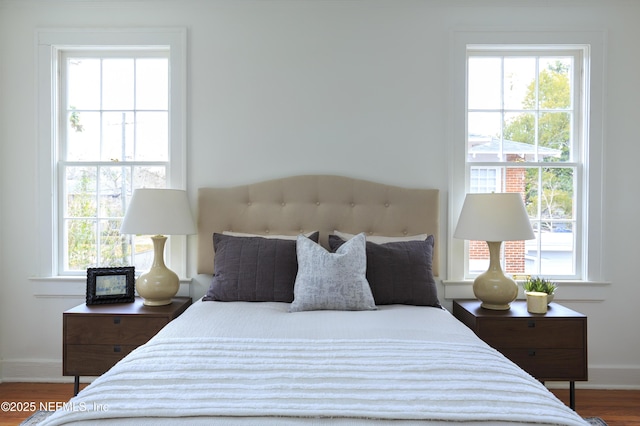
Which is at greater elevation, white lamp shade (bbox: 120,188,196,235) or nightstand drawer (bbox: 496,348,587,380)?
white lamp shade (bbox: 120,188,196,235)

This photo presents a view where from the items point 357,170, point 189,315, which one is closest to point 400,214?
point 357,170

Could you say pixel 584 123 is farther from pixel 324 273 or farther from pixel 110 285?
pixel 110 285

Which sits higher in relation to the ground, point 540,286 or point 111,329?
point 540,286

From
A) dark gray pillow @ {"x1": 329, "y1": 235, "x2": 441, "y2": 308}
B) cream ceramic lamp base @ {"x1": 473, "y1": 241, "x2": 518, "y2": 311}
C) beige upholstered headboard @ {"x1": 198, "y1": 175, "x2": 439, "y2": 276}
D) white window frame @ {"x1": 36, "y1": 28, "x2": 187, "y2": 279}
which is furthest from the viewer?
white window frame @ {"x1": 36, "y1": 28, "x2": 187, "y2": 279}

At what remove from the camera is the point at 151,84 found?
323 centimetres

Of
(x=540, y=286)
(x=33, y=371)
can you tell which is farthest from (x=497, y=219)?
(x=33, y=371)

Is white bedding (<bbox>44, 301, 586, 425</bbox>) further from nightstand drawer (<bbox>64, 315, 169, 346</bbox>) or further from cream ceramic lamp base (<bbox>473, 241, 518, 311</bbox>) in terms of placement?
cream ceramic lamp base (<bbox>473, 241, 518, 311</bbox>)

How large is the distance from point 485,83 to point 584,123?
743mm

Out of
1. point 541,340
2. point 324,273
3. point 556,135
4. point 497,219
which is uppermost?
point 556,135

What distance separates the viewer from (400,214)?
2996mm

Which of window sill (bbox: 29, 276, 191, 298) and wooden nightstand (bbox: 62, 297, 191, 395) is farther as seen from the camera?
window sill (bbox: 29, 276, 191, 298)

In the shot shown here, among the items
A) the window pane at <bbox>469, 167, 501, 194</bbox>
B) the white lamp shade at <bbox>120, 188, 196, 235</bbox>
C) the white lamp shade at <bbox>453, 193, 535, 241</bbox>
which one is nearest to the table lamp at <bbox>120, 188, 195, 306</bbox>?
the white lamp shade at <bbox>120, 188, 196, 235</bbox>

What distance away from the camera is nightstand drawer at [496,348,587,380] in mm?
2576

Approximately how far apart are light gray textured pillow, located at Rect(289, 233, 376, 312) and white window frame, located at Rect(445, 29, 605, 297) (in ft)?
3.07
